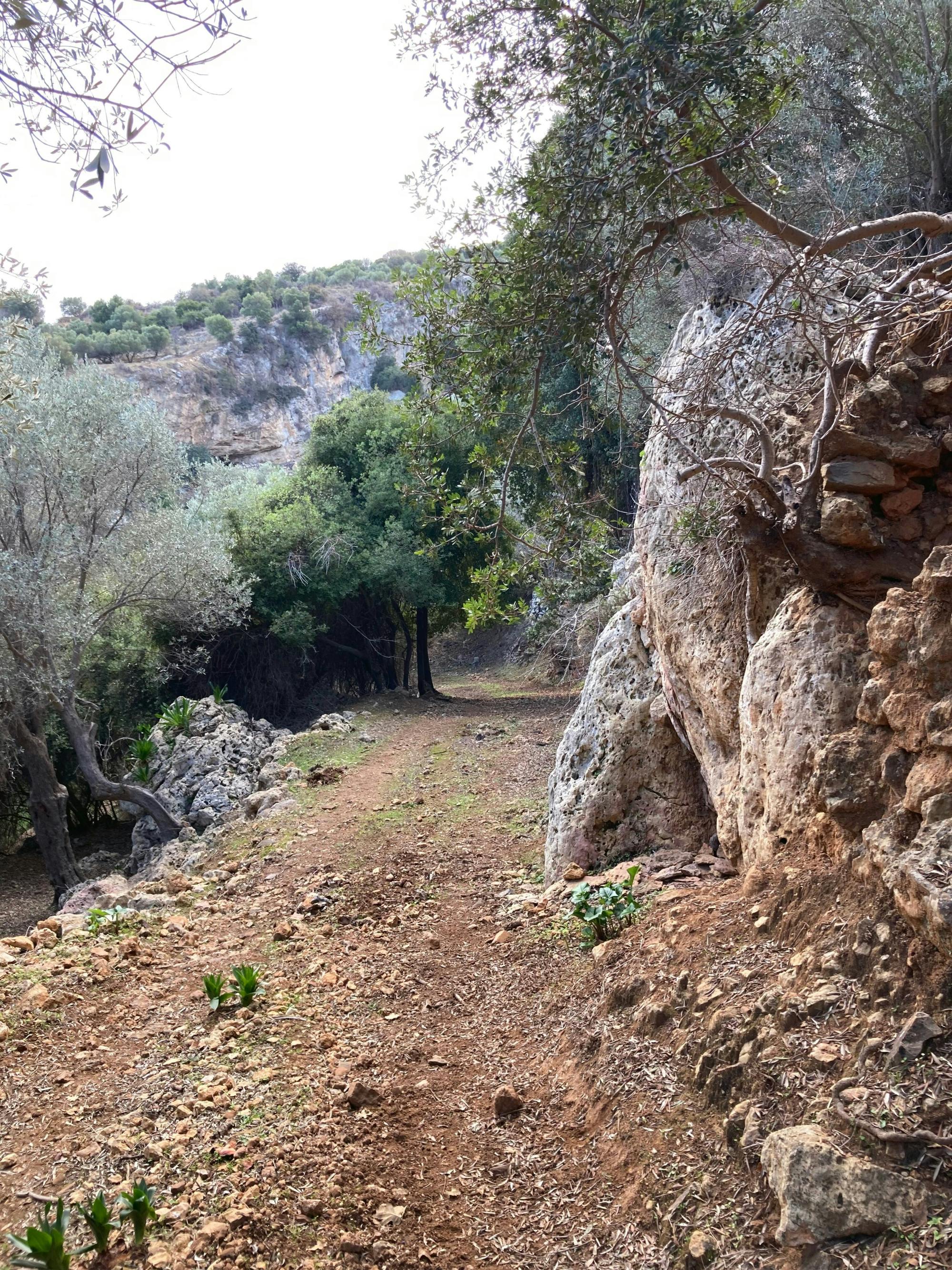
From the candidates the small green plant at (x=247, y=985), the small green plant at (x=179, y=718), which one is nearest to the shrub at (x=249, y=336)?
the small green plant at (x=179, y=718)

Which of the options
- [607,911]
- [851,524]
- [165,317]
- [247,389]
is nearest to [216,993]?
[607,911]

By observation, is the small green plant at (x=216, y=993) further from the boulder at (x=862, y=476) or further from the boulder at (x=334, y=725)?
the boulder at (x=334, y=725)

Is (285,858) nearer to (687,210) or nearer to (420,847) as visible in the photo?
(420,847)

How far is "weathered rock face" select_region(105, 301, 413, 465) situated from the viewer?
50062 mm

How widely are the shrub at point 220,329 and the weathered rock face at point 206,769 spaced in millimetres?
45403

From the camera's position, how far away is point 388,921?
20.1ft

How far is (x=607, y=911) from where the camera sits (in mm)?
4699

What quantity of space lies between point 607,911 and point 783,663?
1.71 meters

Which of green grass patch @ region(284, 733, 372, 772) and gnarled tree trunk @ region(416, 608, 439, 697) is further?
gnarled tree trunk @ region(416, 608, 439, 697)

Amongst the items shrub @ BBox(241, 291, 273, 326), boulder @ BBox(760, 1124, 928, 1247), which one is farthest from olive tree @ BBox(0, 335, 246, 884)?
shrub @ BBox(241, 291, 273, 326)

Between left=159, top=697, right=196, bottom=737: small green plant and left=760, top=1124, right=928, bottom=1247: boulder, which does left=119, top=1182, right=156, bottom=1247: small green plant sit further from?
left=159, top=697, right=196, bottom=737: small green plant

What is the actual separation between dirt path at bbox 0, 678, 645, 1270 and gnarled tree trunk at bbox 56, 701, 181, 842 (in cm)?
474

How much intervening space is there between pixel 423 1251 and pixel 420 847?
514cm

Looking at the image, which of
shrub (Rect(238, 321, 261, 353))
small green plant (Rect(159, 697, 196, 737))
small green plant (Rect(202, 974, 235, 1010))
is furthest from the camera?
shrub (Rect(238, 321, 261, 353))
